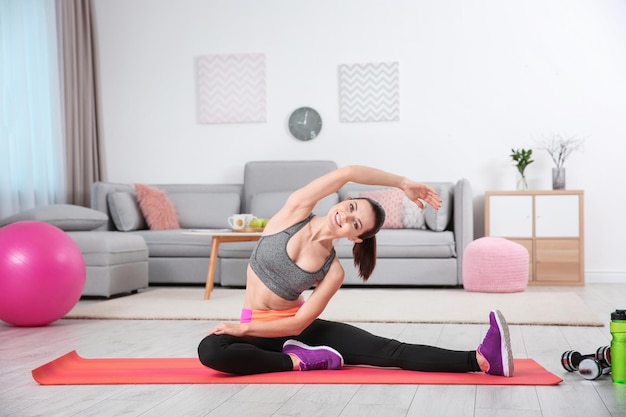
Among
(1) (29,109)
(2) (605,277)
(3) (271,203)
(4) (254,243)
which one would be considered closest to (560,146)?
(2) (605,277)

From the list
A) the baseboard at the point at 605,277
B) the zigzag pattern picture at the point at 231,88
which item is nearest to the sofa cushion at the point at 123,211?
the zigzag pattern picture at the point at 231,88

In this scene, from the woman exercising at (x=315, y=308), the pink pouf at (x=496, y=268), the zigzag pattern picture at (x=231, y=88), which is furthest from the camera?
the zigzag pattern picture at (x=231, y=88)

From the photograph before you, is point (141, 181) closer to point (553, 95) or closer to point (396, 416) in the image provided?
point (553, 95)

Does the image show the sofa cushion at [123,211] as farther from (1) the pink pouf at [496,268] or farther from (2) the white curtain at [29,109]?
(1) the pink pouf at [496,268]

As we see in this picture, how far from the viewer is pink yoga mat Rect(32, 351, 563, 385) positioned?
2.56 metres

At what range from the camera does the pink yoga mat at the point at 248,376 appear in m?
2.56

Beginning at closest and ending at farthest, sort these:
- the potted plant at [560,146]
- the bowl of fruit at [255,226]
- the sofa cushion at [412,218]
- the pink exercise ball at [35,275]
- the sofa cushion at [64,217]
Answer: the pink exercise ball at [35,275] → the bowl of fruit at [255,226] → the sofa cushion at [64,217] → the sofa cushion at [412,218] → the potted plant at [560,146]

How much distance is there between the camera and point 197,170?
723 centimetres

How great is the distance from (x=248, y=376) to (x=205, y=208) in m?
4.16

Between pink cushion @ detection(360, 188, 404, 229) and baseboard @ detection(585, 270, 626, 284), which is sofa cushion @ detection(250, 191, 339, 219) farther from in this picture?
baseboard @ detection(585, 270, 626, 284)

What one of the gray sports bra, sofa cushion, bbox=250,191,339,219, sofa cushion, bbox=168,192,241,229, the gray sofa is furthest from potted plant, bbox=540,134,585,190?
the gray sports bra

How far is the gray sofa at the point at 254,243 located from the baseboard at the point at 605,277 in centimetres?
125

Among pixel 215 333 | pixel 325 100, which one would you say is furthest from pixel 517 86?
pixel 215 333

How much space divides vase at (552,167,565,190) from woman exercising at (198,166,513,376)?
4.06 meters
